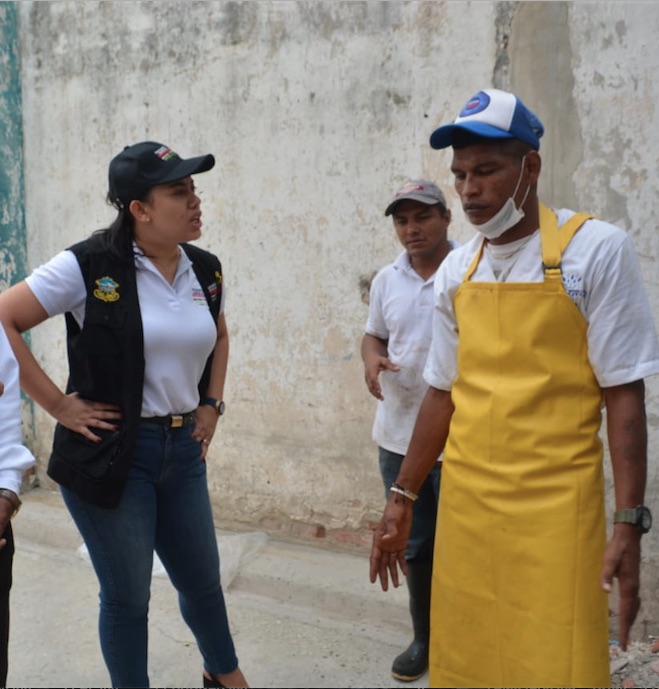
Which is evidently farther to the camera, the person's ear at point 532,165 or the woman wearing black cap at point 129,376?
the woman wearing black cap at point 129,376

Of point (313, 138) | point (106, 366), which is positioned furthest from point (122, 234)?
point (313, 138)

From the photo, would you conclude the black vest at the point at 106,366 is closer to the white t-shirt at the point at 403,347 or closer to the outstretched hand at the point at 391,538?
the outstretched hand at the point at 391,538

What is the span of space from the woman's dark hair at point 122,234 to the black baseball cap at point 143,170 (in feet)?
0.08

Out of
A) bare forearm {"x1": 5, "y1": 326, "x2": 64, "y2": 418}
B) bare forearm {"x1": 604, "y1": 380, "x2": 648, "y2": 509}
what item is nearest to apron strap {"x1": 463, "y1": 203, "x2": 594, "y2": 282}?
→ bare forearm {"x1": 604, "y1": 380, "x2": 648, "y2": 509}

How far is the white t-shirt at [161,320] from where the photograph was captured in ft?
8.63

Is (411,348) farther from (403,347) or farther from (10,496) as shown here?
(10,496)

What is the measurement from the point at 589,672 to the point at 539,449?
0.54m

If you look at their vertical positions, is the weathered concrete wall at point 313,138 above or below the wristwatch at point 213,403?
above

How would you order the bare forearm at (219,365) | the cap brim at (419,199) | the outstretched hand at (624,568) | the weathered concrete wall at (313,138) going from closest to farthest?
the outstretched hand at (624,568), the bare forearm at (219,365), the cap brim at (419,199), the weathered concrete wall at (313,138)

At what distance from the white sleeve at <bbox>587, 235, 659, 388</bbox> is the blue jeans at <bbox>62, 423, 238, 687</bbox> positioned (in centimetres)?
147

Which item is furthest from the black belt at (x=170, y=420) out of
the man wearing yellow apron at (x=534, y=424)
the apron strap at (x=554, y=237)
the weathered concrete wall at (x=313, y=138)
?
the weathered concrete wall at (x=313, y=138)

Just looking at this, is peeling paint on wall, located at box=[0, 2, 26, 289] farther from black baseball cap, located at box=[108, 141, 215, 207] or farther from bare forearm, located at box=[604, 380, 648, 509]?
bare forearm, located at box=[604, 380, 648, 509]

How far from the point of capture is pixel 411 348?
335cm

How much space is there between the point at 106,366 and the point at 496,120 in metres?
1.44
